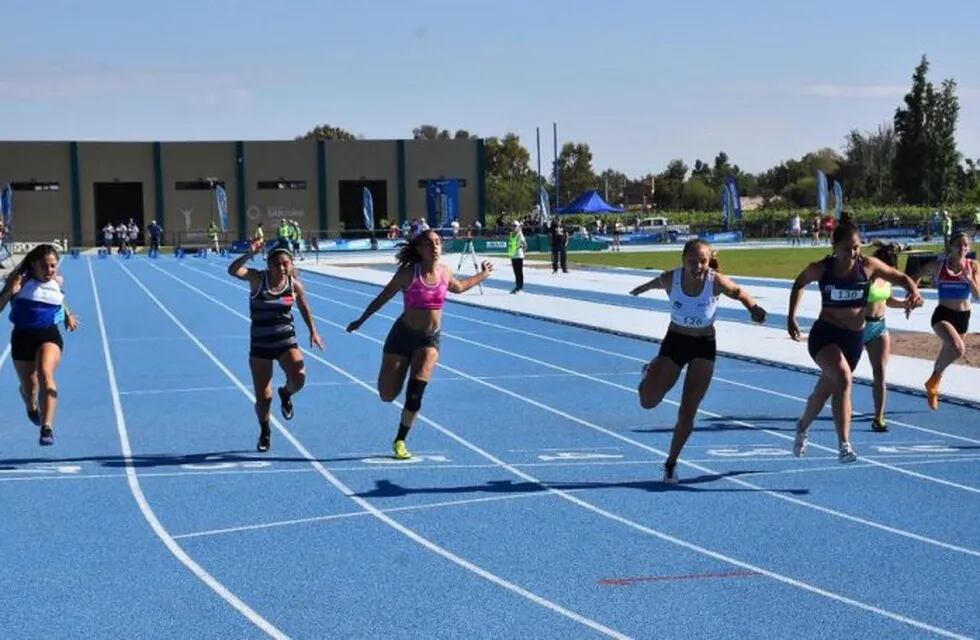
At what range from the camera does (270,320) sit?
10562 millimetres

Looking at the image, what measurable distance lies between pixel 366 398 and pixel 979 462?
20.4ft

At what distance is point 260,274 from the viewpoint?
1058 cm

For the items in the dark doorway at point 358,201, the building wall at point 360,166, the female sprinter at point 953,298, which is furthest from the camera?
Answer: the dark doorway at point 358,201

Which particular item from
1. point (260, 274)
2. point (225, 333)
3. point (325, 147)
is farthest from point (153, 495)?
point (325, 147)

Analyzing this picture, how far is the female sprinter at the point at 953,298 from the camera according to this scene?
1213 cm

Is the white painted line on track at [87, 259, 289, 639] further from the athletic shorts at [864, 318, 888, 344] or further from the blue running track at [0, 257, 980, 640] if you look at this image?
the athletic shorts at [864, 318, 888, 344]

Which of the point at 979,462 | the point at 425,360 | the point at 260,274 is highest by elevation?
the point at 260,274

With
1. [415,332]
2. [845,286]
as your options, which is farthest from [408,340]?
[845,286]

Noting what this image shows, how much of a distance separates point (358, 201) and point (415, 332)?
2903 inches

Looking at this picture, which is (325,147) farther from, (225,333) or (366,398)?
(366,398)

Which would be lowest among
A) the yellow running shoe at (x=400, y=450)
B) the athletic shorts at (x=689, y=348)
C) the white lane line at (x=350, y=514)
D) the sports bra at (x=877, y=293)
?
the white lane line at (x=350, y=514)

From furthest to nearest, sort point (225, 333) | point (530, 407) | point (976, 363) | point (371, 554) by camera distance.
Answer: point (225, 333) → point (976, 363) → point (530, 407) → point (371, 554)

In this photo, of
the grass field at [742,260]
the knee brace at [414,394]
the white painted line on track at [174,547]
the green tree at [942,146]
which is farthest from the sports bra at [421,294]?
the green tree at [942,146]

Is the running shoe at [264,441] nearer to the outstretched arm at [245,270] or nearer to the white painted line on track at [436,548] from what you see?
the white painted line on track at [436,548]
